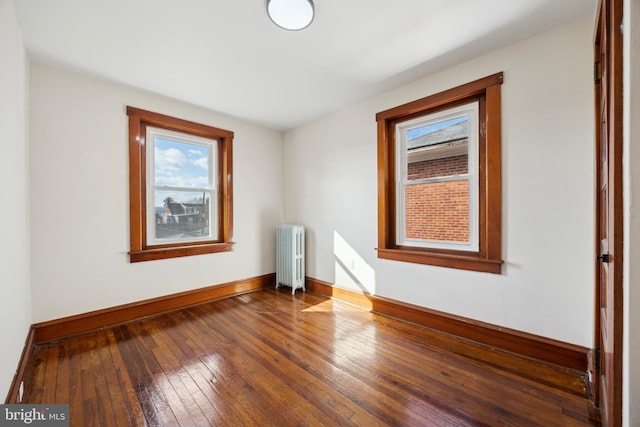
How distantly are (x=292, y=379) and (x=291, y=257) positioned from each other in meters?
2.09

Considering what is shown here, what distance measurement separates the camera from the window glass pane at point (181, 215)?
A: 3219 millimetres

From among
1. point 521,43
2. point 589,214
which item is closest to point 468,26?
point 521,43

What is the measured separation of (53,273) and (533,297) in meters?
4.23

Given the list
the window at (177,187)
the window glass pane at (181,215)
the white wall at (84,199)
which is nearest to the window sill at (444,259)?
the window at (177,187)

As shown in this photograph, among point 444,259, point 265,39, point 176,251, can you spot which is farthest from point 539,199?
point 176,251

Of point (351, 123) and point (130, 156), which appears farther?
point (351, 123)

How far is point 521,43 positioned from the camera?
214 centimetres

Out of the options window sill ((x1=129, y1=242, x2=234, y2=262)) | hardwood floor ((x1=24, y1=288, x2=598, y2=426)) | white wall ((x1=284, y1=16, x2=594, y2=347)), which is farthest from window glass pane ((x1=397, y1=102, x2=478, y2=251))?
window sill ((x1=129, y1=242, x2=234, y2=262))

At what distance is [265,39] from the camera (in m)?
2.09

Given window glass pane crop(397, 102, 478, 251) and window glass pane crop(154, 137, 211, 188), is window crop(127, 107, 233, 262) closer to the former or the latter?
window glass pane crop(154, 137, 211, 188)

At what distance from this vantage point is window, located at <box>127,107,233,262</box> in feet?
9.63

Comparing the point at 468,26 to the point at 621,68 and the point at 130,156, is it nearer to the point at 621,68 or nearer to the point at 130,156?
the point at 621,68

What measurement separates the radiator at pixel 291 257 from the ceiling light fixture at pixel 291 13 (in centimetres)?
255

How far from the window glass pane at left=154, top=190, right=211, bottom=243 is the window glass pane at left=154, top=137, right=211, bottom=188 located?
5.4 inches
